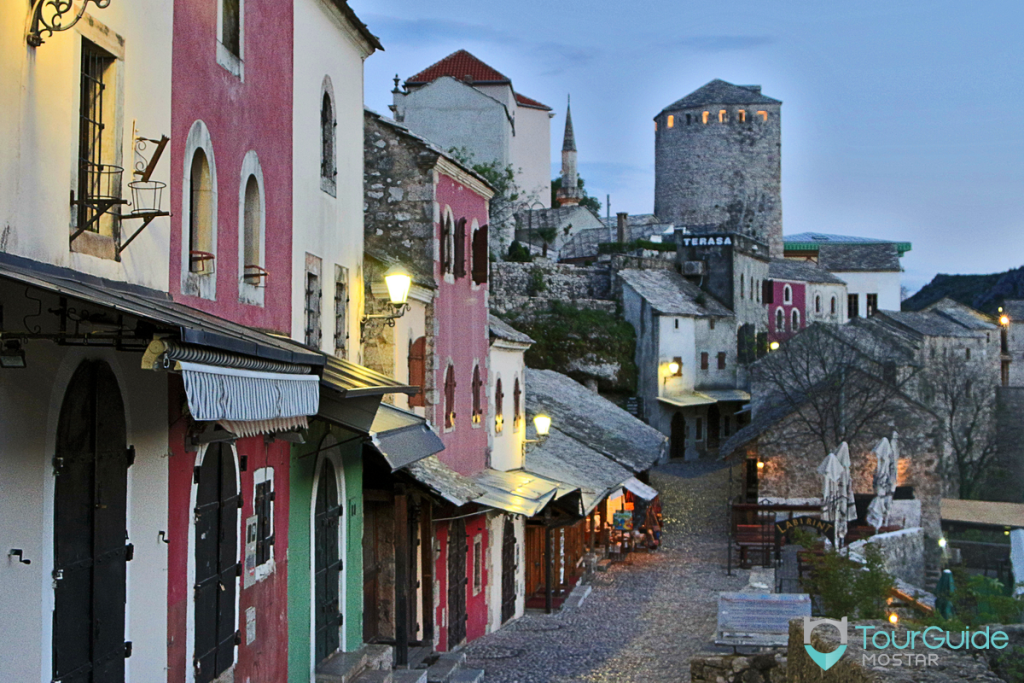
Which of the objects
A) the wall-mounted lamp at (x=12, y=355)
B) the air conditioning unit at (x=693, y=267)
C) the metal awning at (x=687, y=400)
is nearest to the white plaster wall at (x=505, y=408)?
→ the wall-mounted lamp at (x=12, y=355)

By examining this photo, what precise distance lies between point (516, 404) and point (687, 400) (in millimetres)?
28030

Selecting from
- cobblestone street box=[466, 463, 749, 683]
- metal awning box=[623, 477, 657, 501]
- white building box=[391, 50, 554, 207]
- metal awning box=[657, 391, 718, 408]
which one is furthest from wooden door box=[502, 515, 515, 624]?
white building box=[391, 50, 554, 207]

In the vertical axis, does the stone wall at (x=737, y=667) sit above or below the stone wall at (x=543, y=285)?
below

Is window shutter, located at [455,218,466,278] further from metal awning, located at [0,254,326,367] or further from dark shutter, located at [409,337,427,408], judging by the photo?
metal awning, located at [0,254,326,367]

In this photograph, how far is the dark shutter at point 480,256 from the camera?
731 inches

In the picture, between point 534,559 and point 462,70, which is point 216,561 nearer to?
point 534,559

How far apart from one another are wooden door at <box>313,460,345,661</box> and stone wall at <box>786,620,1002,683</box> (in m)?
4.41

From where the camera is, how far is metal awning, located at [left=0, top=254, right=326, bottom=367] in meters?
4.60

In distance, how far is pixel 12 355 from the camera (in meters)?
5.01

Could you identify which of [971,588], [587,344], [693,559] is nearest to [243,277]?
[971,588]

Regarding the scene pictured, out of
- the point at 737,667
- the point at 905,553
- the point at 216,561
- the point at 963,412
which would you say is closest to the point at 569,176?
the point at 963,412

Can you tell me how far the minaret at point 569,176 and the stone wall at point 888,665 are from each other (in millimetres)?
66690

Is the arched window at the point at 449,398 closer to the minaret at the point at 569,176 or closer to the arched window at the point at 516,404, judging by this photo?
the arched window at the point at 516,404

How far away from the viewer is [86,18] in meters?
6.20
